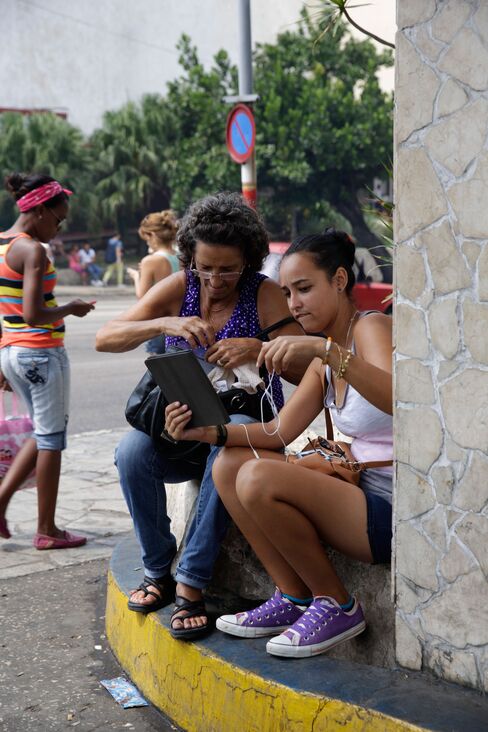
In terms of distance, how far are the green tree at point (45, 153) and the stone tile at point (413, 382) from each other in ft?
119

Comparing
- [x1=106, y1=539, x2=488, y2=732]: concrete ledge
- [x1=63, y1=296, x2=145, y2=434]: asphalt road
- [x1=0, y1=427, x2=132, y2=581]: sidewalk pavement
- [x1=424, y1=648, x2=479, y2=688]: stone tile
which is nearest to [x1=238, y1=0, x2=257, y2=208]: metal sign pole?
[x1=63, y1=296, x2=145, y2=434]: asphalt road

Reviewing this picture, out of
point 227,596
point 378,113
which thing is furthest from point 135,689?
point 378,113

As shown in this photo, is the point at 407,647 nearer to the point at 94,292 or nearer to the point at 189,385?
the point at 189,385

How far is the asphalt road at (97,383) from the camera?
890 cm

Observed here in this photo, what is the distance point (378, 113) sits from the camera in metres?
34.3

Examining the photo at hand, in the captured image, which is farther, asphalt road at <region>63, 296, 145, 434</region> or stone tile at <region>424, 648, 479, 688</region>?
asphalt road at <region>63, 296, 145, 434</region>

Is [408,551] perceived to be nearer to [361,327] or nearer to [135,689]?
[361,327]

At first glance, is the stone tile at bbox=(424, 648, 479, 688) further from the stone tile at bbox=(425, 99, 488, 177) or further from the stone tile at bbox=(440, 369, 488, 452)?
the stone tile at bbox=(425, 99, 488, 177)

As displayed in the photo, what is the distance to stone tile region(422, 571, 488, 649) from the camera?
265 centimetres

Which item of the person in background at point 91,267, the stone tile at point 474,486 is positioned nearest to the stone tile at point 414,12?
the stone tile at point 474,486

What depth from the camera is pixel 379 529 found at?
298 centimetres

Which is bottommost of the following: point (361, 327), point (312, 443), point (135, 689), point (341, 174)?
point (135, 689)

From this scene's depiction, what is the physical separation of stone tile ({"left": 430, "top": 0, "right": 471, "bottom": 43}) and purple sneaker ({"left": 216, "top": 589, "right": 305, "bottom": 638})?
1.75m

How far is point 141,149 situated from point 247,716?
38.6m
